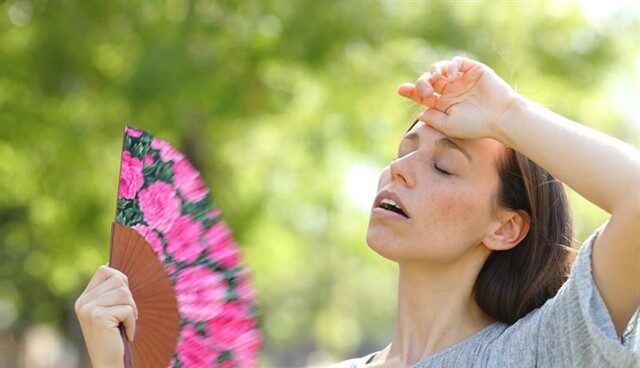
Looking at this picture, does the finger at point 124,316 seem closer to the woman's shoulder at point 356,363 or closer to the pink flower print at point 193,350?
the pink flower print at point 193,350

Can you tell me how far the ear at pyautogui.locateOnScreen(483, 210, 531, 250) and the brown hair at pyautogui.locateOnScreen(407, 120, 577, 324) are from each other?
12mm

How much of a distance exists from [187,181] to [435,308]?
0.64 meters

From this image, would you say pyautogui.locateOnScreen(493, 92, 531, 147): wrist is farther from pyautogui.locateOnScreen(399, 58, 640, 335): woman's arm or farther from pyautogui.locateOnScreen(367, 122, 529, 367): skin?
pyautogui.locateOnScreen(367, 122, 529, 367): skin

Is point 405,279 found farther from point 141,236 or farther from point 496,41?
point 496,41

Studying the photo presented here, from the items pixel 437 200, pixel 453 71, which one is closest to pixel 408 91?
pixel 453 71

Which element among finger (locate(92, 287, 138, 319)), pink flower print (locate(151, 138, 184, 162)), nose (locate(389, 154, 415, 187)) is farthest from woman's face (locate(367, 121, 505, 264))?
finger (locate(92, 287, 138, 319))

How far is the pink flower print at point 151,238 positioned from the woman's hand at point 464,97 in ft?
2.11

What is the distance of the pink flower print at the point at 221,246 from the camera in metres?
2.93

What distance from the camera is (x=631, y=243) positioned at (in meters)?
2.44

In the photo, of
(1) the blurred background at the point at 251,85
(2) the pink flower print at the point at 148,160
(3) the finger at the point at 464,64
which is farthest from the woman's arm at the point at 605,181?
(1) the blurred background at the point at 251,85

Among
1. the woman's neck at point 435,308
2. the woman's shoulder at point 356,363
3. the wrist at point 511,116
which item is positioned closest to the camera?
the wrist at point 511,116

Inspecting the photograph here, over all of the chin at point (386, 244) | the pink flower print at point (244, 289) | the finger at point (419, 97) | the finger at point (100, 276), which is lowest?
the chin at point (386, 244)

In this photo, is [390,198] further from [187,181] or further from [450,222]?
[187,181]

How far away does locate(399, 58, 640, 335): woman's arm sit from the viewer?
247 centimetres
